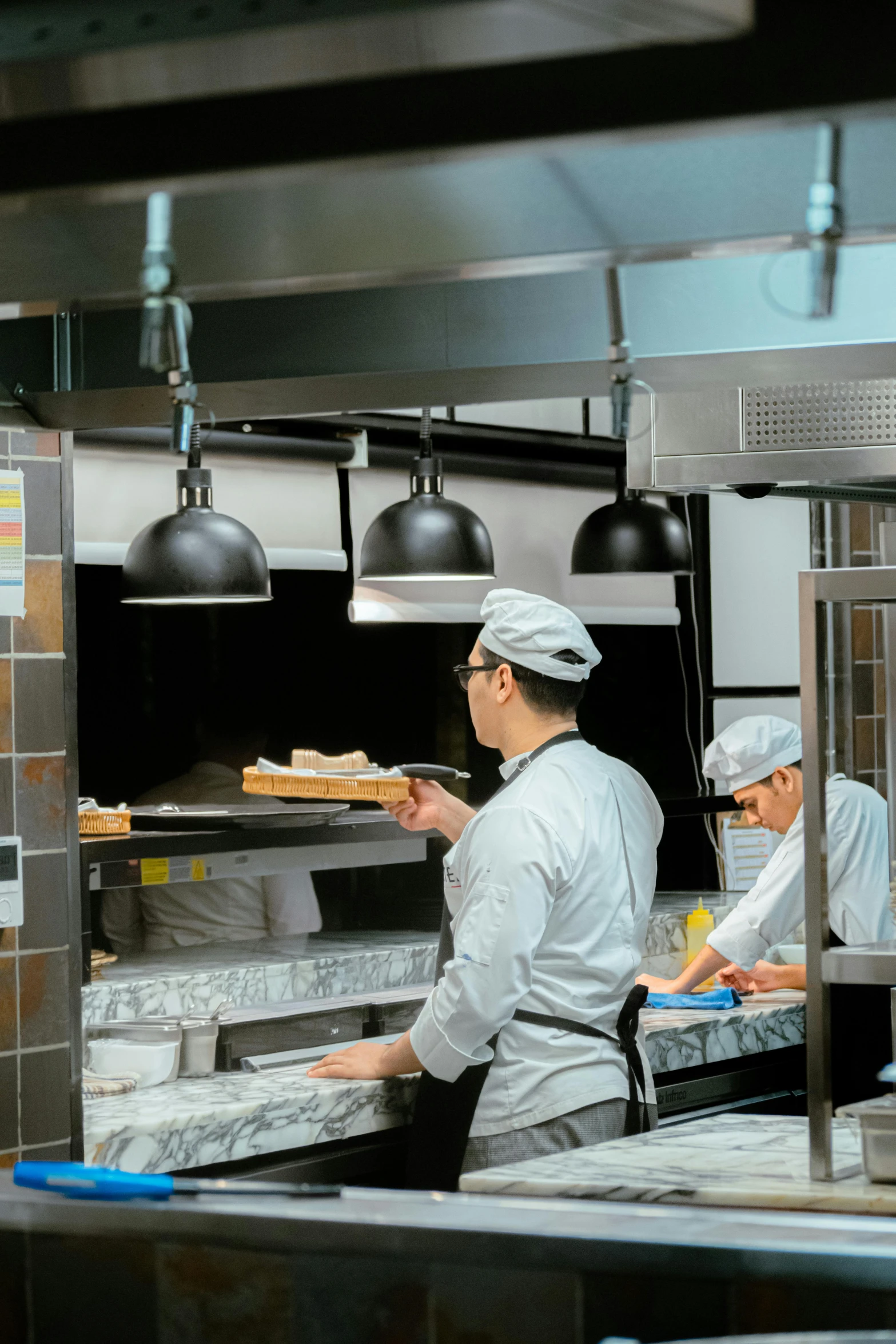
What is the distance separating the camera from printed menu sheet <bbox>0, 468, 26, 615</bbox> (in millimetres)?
3055

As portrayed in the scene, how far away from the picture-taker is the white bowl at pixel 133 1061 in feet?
11.2

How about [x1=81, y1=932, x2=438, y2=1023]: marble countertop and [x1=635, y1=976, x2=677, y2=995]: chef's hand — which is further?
[x1=635, y1=976, x2=677, y2=995]: chef's hand

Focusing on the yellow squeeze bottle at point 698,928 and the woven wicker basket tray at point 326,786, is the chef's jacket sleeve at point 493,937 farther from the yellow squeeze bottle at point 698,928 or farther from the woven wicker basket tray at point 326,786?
the yellow squeeze bottle at point 698,928

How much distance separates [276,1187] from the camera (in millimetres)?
1682

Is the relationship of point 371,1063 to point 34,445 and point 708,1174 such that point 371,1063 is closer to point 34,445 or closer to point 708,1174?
point 708,1174

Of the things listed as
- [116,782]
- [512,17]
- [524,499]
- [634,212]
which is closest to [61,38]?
[512,17]

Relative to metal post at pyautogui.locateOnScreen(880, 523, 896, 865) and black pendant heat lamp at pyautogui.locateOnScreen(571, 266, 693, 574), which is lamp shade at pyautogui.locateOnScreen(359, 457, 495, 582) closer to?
black pendant heat lamp at pyautogui.locateOnScreen(571, 266, 693, 574)

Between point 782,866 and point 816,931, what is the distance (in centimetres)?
201

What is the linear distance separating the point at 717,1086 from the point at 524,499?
2.13 m

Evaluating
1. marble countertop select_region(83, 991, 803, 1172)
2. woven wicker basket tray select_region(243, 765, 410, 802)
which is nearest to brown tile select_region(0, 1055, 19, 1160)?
marble countertop select_region(83, 991, 803, 1172)

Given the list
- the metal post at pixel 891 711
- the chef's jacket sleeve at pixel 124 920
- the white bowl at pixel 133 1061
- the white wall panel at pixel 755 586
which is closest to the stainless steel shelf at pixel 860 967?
the white bowl at pixel 133 1061

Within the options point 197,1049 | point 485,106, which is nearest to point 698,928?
point 197,1049

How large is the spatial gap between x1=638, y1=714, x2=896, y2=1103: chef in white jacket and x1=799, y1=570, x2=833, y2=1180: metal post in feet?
4.27

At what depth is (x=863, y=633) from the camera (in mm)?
6441
